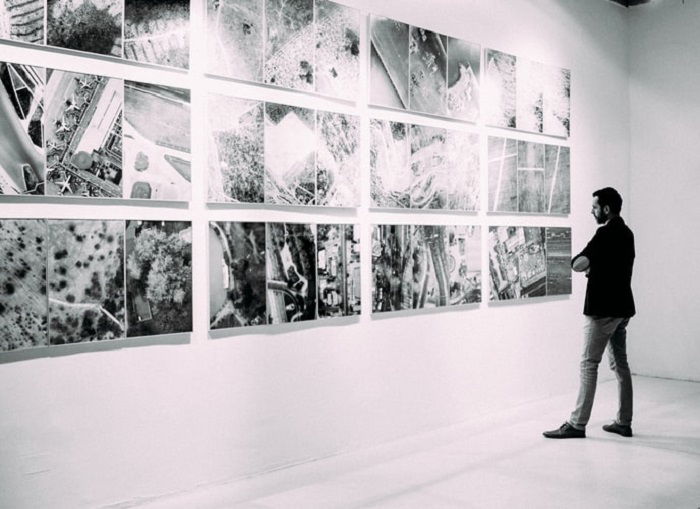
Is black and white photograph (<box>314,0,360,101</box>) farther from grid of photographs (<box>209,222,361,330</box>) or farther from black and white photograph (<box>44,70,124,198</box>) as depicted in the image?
black and white photograph (<box>44,70,124,198</box>)

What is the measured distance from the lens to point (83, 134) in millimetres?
3230

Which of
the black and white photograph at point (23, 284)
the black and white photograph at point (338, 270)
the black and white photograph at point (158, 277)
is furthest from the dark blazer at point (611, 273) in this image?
the black and white photograph at point (23, 284)

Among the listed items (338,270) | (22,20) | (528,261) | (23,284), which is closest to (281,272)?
(338,270)

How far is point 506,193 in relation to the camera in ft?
18.1

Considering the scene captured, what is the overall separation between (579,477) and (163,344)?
92.6 inches

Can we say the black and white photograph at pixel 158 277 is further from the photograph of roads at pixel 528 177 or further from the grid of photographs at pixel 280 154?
the photograph of roads at pixel 528 177

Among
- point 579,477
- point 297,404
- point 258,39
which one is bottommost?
point 579,477

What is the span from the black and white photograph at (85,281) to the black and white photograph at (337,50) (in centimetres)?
160

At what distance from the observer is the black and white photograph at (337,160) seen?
4.21 metres

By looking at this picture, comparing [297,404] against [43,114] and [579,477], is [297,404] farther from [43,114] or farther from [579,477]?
[43,114]

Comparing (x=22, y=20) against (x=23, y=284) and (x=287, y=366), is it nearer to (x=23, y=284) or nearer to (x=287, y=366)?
(x=23, y=284)

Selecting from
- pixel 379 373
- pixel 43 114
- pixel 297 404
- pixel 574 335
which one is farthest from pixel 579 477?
pixel 43 114

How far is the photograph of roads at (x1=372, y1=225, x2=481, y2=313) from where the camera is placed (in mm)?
4555

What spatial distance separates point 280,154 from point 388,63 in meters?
1.11
